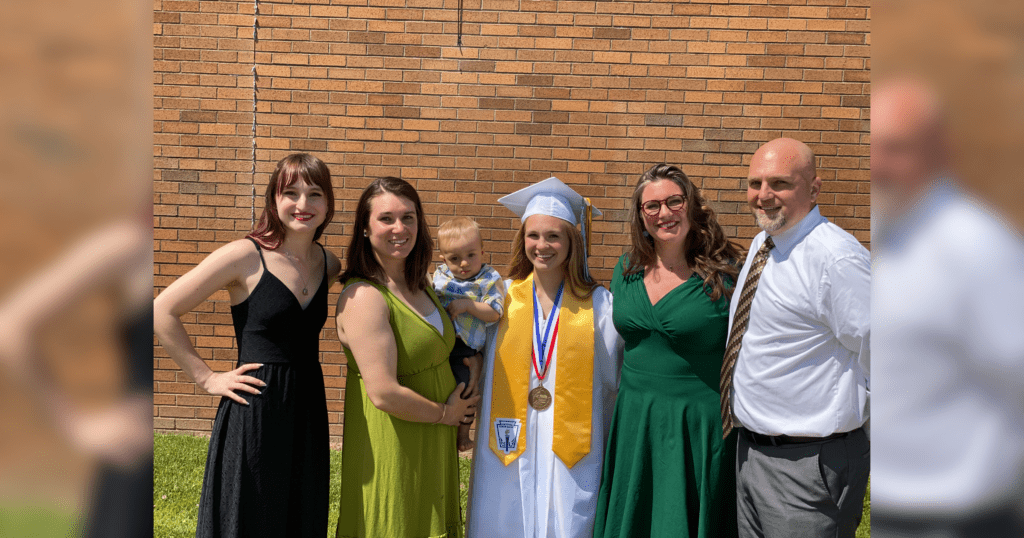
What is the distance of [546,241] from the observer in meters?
3.54

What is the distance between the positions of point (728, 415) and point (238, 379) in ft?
6.83

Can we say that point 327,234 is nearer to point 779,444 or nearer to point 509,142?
point 509,142

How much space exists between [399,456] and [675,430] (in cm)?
125

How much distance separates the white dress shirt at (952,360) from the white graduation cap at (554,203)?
2.97 m

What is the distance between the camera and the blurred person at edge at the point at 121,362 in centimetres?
41

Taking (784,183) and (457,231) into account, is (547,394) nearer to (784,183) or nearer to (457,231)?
(457,231)

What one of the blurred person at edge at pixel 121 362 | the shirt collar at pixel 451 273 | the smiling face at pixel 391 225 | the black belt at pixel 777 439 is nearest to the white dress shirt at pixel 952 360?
the blurred person at edge at pixel 121 362

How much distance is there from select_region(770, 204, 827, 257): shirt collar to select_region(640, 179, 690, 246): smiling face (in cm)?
54

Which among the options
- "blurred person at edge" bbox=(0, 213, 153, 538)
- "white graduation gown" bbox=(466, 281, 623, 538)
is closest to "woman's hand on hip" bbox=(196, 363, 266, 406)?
"white graduation gown" bbox=(466, 281, 623, 538)

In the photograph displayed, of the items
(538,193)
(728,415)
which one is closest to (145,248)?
(728,415)

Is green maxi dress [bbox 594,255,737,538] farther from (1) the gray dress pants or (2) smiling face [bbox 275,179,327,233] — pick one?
(2) smiling face [bbox 275,179,327,233]

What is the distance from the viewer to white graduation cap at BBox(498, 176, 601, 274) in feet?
11.7

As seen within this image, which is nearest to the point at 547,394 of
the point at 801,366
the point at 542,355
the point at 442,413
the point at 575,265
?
the point at 542,355

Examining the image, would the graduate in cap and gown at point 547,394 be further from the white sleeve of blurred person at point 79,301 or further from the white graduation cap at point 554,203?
the white sleeve of blurred person at point 79,301
